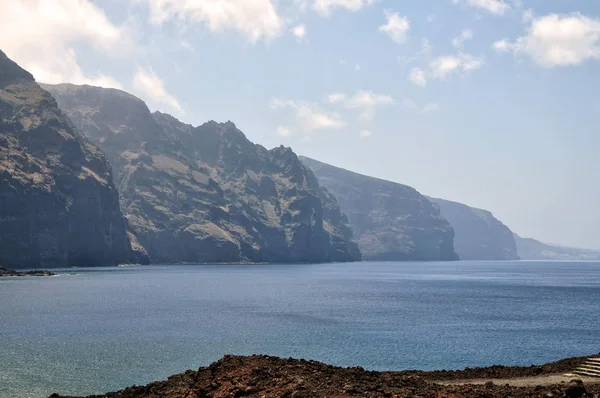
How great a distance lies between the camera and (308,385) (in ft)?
106

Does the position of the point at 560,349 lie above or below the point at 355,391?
below

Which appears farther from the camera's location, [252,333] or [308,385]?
[252,333]

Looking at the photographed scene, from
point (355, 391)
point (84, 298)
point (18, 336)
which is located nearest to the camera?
point (355, 391)

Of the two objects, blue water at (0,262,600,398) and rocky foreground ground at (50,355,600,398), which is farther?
blue water at (0,262,600,398)

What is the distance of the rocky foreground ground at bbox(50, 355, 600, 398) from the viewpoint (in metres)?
30.8

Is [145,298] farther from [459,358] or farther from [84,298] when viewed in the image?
[459,358]

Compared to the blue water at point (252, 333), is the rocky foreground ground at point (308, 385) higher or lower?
higher

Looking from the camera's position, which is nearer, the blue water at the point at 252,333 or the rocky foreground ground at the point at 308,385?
the rocky foreground ground at the point at 308,385

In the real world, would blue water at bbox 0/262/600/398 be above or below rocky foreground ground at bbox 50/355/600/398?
below

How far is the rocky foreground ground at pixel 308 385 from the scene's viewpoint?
101 ft

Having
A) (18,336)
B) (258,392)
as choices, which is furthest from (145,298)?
(258,392)

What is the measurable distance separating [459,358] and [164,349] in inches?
1296

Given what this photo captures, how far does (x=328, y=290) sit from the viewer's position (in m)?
175

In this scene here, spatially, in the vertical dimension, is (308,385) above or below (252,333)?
above
